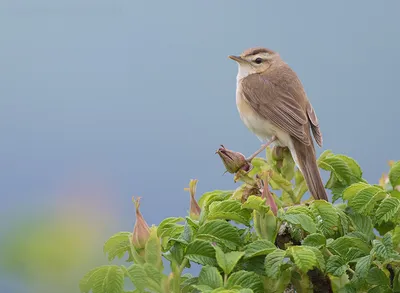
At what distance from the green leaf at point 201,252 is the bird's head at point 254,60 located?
336 cm

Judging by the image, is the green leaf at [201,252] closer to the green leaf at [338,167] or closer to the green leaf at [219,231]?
the green leaf at [219,231]

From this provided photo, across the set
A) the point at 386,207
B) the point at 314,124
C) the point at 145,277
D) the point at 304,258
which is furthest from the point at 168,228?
the point at 314,124

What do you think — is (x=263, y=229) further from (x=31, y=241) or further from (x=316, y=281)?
(x=31, y=241)

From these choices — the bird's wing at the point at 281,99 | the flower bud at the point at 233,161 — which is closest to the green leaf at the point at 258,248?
the flower bud at the point at 233,161

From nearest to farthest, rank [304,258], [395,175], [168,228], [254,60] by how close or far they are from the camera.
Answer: [304,258] < [168,228] < [395,175] < [254,60]

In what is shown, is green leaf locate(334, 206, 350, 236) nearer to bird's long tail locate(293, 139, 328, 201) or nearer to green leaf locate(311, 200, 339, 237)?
green leaf locate(311, 200, 339, 237)

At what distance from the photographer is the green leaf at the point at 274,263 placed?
1.72 meters

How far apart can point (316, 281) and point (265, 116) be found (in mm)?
2612

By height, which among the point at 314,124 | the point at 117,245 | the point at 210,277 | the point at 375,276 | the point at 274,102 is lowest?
the point at 375,276

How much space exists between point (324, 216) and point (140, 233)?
537 millimetres

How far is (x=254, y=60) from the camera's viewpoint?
200 inches

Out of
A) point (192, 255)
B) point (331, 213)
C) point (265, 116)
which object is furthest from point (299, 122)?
point (192, 255)

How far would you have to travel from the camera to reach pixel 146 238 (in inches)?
73.1

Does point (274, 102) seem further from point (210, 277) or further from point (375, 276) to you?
point (210, 277)
